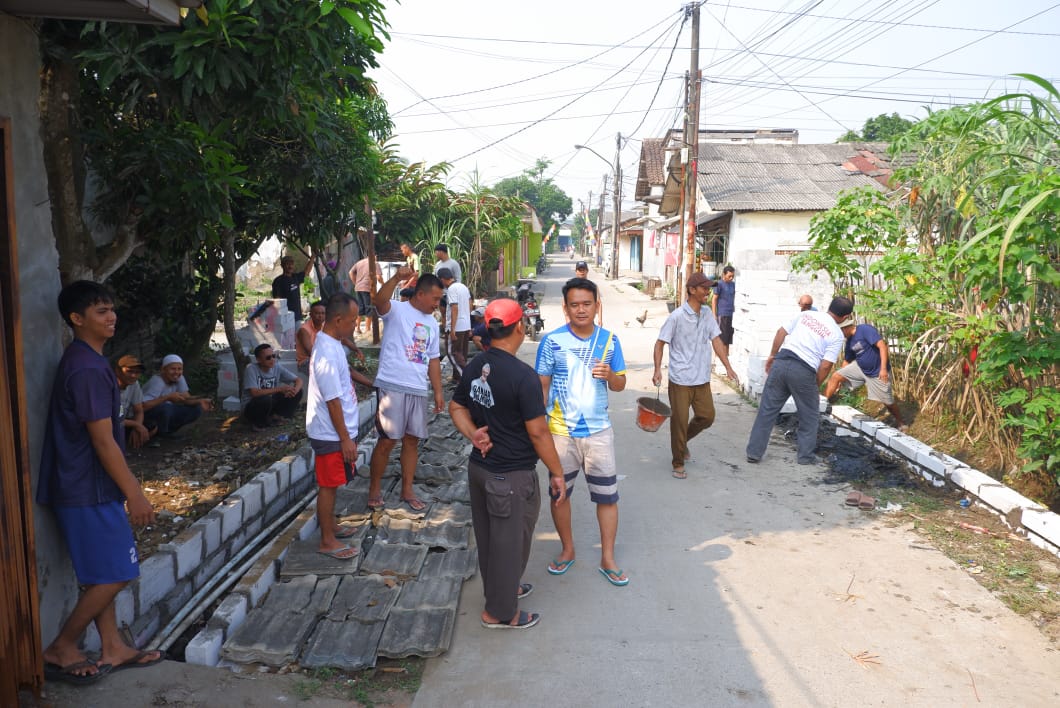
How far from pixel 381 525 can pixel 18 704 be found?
2365 millimetres

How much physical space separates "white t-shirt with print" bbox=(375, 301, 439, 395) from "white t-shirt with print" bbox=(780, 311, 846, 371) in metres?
3.41

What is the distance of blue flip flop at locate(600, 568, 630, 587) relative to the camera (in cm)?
461

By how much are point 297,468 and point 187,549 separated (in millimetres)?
1770

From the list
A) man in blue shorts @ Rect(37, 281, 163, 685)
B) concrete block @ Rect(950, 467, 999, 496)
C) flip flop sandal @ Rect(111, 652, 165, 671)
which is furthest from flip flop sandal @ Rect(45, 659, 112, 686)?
concrete block @ Rect(950, 467, 999, 496)

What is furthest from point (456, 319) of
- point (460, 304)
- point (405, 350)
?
point (405, 350)

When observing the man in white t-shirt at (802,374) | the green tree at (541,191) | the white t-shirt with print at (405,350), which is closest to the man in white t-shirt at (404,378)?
the white t-shirt with print at (405,350)

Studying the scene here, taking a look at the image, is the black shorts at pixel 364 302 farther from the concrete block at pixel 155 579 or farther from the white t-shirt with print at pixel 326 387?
the concrete block at pixel 155 579

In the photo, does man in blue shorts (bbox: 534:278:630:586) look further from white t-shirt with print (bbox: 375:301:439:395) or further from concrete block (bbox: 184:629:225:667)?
concrete block (bbox: 184:629:225:667)

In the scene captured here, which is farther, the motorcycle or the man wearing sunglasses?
the motorcycle

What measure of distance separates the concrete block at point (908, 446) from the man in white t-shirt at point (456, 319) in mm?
5242

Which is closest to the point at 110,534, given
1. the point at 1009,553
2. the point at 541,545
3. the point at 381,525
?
the point at 381,525

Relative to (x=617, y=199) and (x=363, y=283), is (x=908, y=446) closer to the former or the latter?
(x=363, y=283)

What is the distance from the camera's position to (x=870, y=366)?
8062 millimetres

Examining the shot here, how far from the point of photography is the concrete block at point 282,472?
5645 millimetres
